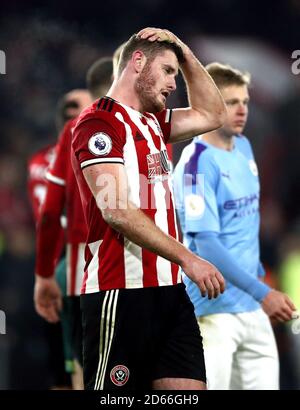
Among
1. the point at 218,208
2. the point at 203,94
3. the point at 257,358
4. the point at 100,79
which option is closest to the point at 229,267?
the point at 218,208

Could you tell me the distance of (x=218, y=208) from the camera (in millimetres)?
5246

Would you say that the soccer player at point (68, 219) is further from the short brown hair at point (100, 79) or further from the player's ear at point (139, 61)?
the player's ear at point (139, 61)

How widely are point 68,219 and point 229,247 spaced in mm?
1088

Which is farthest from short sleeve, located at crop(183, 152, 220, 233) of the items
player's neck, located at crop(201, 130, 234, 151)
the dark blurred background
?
the dark blurred background

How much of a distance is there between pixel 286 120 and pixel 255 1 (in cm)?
155

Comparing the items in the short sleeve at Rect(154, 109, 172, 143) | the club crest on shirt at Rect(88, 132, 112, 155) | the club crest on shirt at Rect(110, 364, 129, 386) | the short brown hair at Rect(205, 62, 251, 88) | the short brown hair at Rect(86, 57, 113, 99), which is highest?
the short brown hair at Rect(86, 57, 113, 99)

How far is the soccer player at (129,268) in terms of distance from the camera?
4012 mm

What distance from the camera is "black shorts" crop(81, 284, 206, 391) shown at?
408 cm

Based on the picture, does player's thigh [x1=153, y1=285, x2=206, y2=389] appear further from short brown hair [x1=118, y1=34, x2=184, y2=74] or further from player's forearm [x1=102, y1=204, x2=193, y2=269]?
short brown hair [x1=118, y1=34, x2=184, y2=74]

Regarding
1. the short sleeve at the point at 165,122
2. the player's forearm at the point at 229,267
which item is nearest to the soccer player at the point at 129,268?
the short sleeve at the point at 165,122

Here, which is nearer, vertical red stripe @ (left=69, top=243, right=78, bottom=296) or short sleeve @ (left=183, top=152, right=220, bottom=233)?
short sleeve @ (left=183, top=152, right=220, bottom=233)

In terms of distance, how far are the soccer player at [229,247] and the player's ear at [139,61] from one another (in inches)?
40.3

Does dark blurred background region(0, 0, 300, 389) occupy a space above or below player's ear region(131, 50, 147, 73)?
above

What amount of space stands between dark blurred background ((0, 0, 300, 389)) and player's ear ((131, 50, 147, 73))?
4.44m
